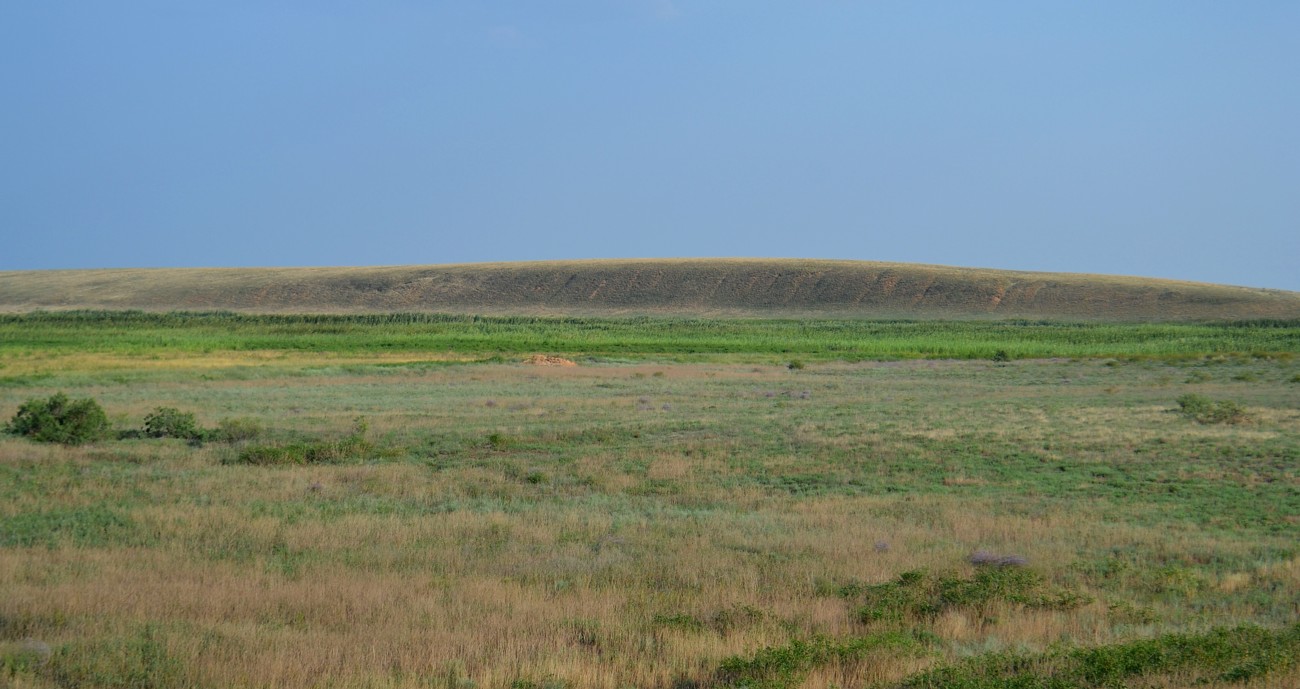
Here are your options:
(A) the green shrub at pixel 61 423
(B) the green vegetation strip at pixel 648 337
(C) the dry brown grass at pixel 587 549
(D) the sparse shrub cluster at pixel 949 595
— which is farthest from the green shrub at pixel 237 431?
(B) the green vegetation strip at pixel 648 337

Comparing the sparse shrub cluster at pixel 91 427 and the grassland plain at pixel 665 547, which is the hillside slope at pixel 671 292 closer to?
the grassland plain at pixel 665 547

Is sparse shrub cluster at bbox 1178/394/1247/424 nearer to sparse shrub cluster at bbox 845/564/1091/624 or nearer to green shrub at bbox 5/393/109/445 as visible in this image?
sparse shrub cluster at bbox 845/564/1091/624

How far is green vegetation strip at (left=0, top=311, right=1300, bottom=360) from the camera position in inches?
2525

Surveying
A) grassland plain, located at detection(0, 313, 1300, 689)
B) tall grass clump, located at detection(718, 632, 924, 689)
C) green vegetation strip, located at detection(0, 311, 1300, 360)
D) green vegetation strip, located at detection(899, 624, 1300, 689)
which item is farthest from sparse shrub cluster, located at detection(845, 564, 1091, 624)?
green vegetation strip, located at detection(0, 311, 1300, 360)

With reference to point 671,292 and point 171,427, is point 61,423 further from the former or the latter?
point 671,292

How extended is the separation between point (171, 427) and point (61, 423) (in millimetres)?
2014

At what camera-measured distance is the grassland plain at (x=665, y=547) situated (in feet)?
22.4

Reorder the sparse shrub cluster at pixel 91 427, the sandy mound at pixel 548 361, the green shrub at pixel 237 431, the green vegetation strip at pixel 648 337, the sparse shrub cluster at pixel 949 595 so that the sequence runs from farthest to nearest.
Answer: the green vegetation strip at pixel 648 337
the sandy mound at pixel 548 361
the green shrub at pixel 237 431
the sparse shrub cluster at pixel 91 427
the sparse shrub cluster at pixel 949 595

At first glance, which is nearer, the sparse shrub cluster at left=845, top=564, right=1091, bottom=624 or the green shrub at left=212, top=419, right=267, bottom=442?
the sparse shrub cluster at left=845, top=564, right=1091, bottom=624

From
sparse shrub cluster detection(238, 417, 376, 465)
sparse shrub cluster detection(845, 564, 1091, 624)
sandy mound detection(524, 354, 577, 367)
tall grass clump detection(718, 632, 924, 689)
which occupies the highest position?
tall grass clump detection(718, 632, 924, 689)

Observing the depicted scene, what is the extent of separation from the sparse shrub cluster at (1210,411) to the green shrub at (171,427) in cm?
2254

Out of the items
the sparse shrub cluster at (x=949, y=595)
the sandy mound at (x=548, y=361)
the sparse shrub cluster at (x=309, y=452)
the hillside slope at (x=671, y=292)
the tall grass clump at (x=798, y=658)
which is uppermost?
the hillside slope at (x=671, y=292)

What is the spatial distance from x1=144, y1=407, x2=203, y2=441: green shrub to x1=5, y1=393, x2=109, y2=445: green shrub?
2.79 feet

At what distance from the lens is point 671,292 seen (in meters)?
143
